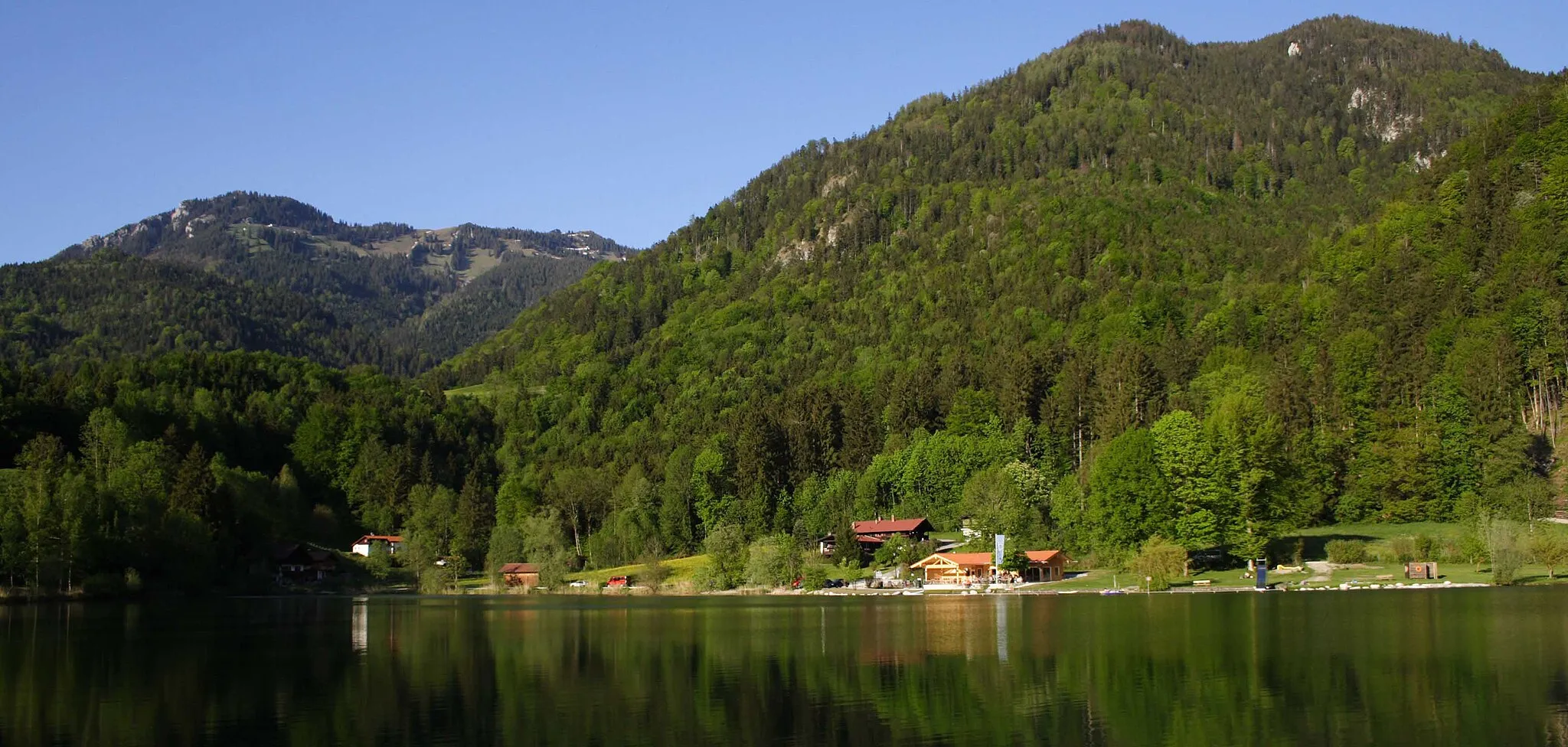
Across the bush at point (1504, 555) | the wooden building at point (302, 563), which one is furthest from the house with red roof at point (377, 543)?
the bush at point (1504, 555)

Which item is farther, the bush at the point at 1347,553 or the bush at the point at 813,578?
the bush at the point at 813,578

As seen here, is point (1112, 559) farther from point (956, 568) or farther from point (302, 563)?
point (302, 563)

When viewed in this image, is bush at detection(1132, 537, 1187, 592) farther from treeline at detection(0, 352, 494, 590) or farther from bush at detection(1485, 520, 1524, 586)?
treeline at detection(0, 352, 494, 590)

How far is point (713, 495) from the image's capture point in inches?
5443

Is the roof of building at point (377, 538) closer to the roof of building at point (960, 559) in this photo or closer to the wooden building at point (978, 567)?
the roof of building at point (960, 559)

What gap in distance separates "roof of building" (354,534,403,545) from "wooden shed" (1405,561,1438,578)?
105m

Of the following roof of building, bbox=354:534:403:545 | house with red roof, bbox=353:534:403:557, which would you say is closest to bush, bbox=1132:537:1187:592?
house with red roof, bbox=353:534:403:557

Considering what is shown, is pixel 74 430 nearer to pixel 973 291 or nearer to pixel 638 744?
pixel 973 291

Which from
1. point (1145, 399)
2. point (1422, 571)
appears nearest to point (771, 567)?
point (1145, 399)

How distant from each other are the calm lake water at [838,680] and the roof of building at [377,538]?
3259 inches

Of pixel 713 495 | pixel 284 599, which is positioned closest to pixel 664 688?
pixel 284 599

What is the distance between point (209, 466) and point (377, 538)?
29.7 meters

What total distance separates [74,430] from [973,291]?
116 meters

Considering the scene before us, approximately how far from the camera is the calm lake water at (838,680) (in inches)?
1166
